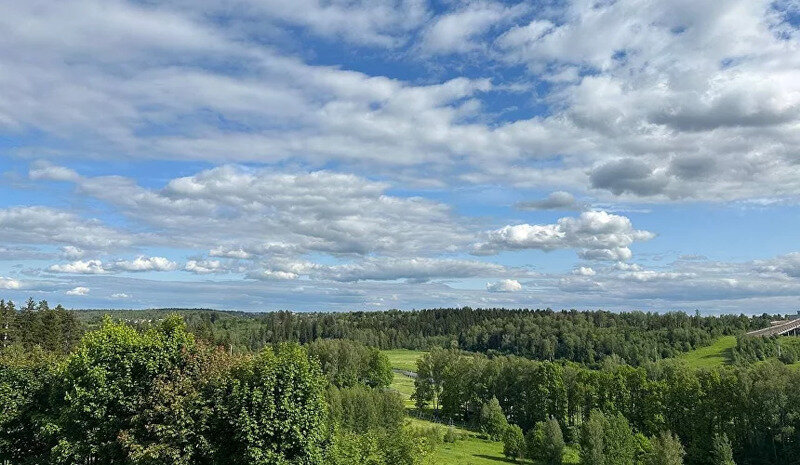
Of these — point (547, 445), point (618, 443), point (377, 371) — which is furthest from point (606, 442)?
point (377, 371)

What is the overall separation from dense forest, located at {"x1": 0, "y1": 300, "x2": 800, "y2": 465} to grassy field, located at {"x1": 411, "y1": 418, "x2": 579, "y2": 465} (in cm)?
212

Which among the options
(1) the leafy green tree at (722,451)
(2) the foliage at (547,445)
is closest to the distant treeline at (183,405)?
(2) the foliage at (547,445)

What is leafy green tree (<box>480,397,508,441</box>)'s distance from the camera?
373 feet

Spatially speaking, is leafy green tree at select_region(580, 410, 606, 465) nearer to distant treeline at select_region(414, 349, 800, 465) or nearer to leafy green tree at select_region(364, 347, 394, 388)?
distant treeline at select_region(414, 349, 800, 465)

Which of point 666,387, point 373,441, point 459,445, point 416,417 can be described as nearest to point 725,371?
point 666,387

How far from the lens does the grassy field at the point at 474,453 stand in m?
88.6

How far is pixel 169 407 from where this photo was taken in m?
32.0

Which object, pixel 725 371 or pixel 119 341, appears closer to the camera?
pixel 119 341

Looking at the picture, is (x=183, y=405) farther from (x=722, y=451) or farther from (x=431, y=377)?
(x=431, y=377)

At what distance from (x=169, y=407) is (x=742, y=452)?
10663 centimetres

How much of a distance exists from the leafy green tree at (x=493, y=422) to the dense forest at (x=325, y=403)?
32 cm

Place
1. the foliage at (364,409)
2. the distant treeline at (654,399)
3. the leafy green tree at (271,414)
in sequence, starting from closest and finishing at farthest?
the leafy green tree at (271,414), the foliage at (364,409), the distant treeline at (654,399)

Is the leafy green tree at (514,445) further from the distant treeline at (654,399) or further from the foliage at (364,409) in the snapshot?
the foliage at (364,409)

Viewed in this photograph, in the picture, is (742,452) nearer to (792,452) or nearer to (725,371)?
(792,452)
